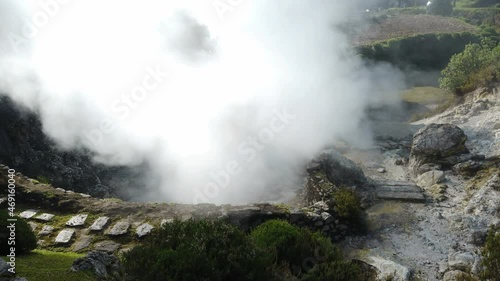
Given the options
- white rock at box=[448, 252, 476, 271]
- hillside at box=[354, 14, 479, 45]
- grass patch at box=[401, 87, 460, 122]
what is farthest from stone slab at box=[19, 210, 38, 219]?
hillside at box=[354, 14, 479, 45]

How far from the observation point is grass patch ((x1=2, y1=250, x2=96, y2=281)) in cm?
405

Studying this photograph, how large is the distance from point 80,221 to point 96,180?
342cm

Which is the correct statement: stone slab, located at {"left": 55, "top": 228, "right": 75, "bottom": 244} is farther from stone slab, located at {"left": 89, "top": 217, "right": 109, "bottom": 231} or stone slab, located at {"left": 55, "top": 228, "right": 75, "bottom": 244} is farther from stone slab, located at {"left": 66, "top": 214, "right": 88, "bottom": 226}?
stone slab, located at {"left": 89, "top": 217, "right": 109, "bottom": 231}

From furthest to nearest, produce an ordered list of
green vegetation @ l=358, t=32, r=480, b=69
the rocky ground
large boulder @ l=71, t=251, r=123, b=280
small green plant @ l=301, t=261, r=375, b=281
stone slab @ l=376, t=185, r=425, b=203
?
green vegetation @ l=358, t=32, r=480, b=69
stone slab @ l=376, t=185, r=425, b=203
the rocky ground
small green plant @ l=301, t=261, r=375, b=281
large boulder @ l=71, t=251, r=123, b=280

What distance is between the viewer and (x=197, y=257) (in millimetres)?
3990

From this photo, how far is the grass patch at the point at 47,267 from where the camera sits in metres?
4.05

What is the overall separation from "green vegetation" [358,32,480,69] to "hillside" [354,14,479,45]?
1.64 meters

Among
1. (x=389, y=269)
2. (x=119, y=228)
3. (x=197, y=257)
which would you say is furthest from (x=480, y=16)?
(x=197, y=257)

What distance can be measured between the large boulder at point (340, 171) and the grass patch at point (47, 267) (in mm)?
6018

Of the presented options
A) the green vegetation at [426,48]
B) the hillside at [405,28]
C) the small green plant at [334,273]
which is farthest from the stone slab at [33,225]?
the hillside at [405,28]

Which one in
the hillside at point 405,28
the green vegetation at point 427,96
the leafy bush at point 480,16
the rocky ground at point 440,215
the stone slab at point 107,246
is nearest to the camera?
the stone slab at point 107,246

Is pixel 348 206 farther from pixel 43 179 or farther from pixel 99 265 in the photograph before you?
pixel 43 179

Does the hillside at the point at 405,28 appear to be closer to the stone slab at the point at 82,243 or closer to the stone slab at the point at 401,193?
the stone slab at the point at 401,193

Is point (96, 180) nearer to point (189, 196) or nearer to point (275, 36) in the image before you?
point (189, 196)
